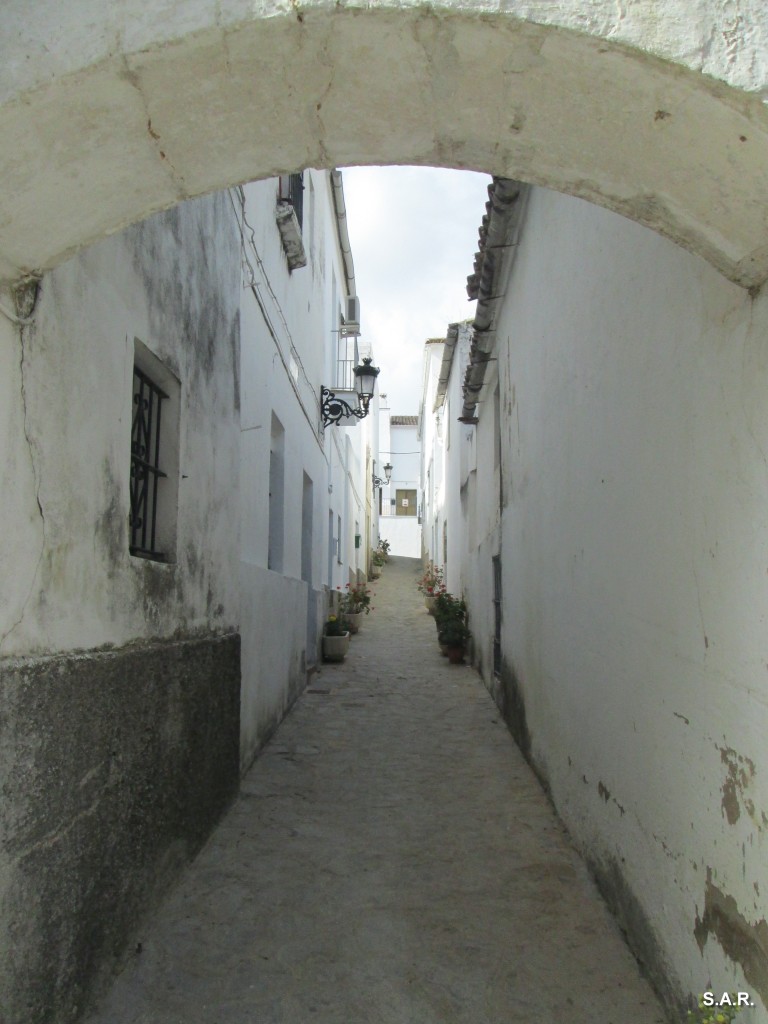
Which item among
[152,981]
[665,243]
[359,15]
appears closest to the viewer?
[359,15]

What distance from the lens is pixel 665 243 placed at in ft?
10.0

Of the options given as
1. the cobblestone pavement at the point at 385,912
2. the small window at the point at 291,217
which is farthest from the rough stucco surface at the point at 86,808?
the small window at the point at 291,217

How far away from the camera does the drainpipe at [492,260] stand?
6.67 m

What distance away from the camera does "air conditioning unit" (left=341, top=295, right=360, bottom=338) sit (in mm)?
15453

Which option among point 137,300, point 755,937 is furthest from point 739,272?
point 137,300

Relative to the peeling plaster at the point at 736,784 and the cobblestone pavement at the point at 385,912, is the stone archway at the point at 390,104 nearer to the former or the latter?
the peeling plaster at the point at 736,784

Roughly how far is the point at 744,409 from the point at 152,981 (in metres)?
3.01

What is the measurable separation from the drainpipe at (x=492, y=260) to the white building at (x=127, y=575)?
194cm

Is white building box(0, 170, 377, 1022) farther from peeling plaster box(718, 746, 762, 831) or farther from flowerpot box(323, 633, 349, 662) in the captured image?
flowerpot box(323, 633, 349, 662)

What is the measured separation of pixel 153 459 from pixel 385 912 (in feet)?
8.17

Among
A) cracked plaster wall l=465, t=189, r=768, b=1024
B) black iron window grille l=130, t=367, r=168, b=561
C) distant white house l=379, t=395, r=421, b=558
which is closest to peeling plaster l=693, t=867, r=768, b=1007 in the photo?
cracked plaster wall l=465, t=189, r=768, b=1024

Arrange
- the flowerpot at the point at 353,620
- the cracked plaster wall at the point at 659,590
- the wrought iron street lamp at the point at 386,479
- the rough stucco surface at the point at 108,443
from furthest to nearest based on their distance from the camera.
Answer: the wrought iron street lamp at the point at 386,479 < the flowerpot at the point at 353,620 < the rough stucco surface at the point at 108,443 < the cracked plaster wall at the point at 659,590

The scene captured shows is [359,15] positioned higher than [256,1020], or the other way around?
[359,15]

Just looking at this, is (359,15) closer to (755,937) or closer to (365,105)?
(365,105)
